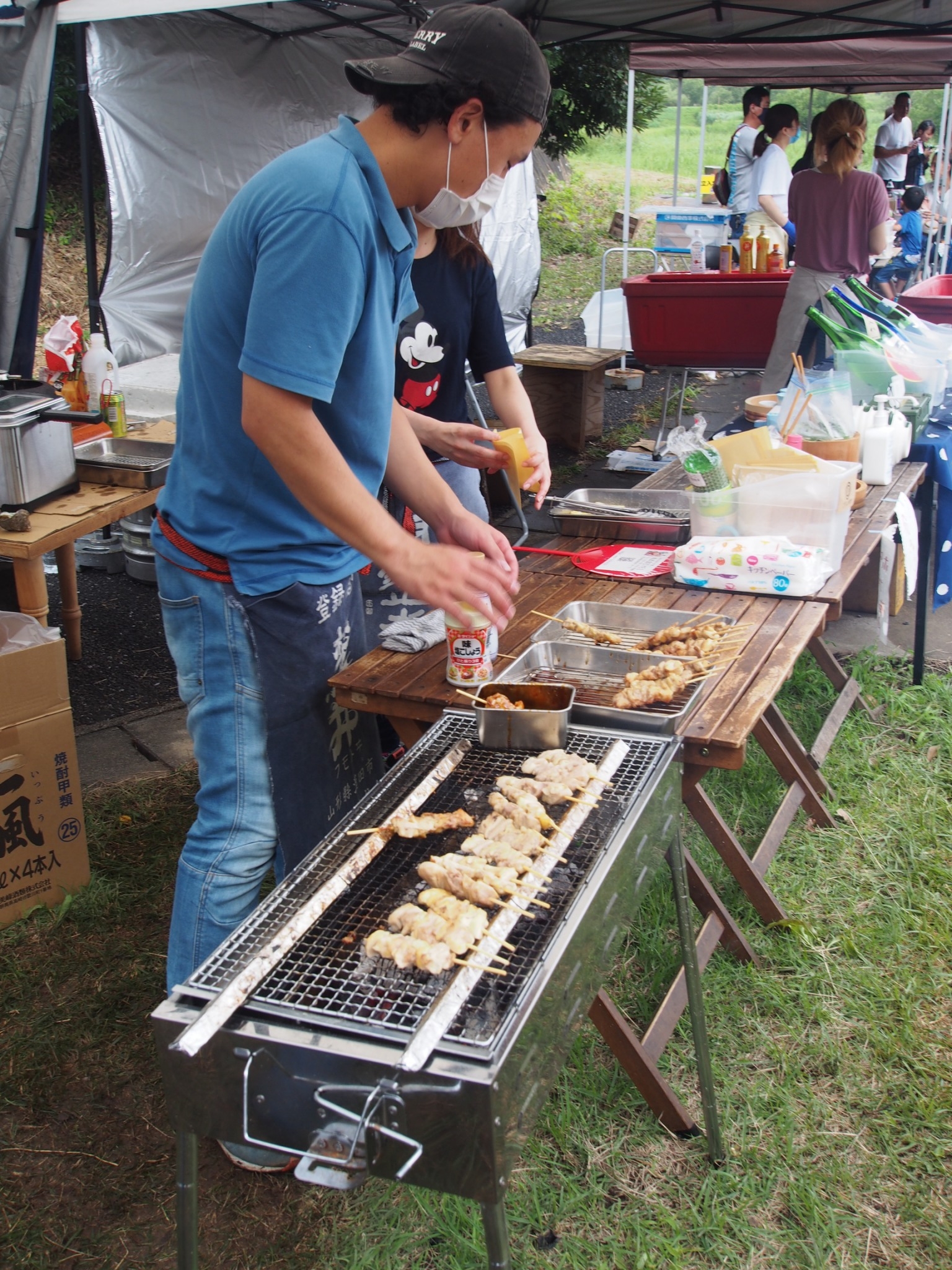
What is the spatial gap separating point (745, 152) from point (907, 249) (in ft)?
8.74

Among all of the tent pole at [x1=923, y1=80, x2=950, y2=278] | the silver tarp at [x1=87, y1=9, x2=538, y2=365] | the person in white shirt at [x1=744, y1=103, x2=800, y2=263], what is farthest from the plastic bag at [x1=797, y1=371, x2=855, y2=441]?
the tent pole at [x1=923, y1=80, x2=950, y2=278]

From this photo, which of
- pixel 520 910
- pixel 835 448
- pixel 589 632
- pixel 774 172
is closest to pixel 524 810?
pixel 520 910

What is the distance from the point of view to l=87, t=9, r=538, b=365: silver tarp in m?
6.95

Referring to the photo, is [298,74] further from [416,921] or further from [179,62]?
[416,921]

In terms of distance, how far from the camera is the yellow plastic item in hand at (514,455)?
3.04 meters

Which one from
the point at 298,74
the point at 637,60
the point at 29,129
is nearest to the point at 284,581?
the point at 29,129

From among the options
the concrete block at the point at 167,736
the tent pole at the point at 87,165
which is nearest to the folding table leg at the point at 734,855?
the concrete block at the point at 167,736

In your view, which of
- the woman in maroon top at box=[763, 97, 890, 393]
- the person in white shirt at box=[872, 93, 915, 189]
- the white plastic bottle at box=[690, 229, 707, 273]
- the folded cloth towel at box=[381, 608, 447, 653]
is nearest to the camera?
the folded cloth towel at box=[381, 608, 447, 653]

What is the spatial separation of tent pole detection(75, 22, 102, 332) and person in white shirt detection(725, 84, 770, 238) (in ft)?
24.0

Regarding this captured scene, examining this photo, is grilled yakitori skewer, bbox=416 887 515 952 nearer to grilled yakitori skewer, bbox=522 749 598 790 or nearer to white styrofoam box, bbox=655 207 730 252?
grilled yakitori skewer, bbox=522 749 598 790

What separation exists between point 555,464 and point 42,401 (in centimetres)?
495

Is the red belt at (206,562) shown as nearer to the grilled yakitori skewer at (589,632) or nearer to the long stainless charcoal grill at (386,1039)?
the long stainless charcoal grill at (386,1039)

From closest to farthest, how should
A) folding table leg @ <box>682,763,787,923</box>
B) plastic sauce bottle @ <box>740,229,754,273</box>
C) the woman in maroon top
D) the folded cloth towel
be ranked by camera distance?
the folded cloth towel, folding table leg @ <box>682,763,787,923</box>, the woman in maroon top, plastic sauce bottle @ <box>740,229,754,273</box>

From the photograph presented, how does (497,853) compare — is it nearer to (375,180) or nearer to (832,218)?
(375,180)
